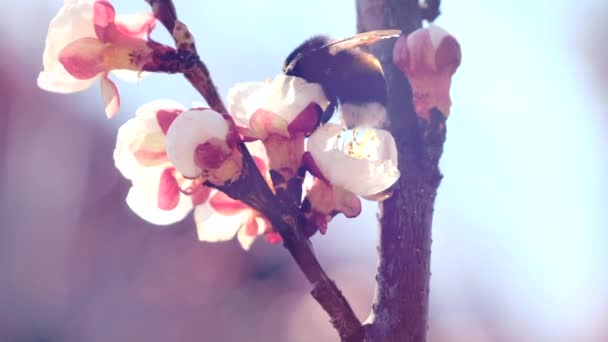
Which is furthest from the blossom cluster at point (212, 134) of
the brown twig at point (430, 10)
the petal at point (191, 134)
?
the brown twig at point (430, 10)

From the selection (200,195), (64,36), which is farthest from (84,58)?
(200,195)

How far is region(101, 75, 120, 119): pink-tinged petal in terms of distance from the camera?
470mm

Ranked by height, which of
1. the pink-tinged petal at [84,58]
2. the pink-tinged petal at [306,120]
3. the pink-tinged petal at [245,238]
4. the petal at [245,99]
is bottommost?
the pink-tinged petal at [245,238]

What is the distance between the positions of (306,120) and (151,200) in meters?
0.14

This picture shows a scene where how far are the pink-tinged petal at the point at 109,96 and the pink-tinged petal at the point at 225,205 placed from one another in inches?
3.8

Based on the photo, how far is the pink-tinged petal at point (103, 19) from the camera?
1.49ft

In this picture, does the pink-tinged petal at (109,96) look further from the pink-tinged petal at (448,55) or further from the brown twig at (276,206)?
the pink-tinged petal at (448,55)

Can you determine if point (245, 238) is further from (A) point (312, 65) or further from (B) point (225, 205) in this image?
(A) point (312, 65)

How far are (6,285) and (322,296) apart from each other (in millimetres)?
3486

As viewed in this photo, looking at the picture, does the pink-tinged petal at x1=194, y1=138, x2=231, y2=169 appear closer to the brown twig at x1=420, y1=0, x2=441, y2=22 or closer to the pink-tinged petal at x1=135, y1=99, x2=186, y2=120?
the pink-tinged petal at x1=135, y1=99, x2=186, y2=120

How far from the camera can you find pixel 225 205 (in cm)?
52

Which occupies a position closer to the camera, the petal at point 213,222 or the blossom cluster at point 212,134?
the blossom cluster at point 212,134

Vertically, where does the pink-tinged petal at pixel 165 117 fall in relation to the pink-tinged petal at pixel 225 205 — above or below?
above

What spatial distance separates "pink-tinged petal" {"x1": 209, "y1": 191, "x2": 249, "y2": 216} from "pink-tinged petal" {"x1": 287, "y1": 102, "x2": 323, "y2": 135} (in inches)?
4.2
